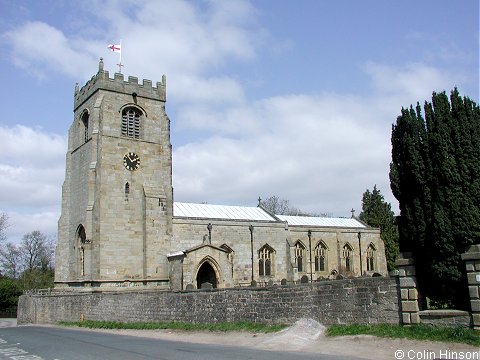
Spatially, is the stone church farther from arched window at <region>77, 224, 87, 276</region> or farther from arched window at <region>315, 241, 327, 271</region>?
arched window at <region>315, 241, 327, 271</region>

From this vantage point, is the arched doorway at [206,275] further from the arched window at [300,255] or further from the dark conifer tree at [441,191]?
the dark conifer tree at [441,191]

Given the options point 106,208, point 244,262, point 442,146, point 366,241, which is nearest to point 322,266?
point 366,241

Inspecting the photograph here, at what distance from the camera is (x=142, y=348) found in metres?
14.4

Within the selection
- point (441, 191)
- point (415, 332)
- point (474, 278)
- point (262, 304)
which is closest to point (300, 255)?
point (262, 304)

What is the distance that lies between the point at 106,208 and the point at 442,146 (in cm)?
2345

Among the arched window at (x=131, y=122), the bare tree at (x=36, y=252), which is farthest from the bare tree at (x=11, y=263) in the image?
the arched window at (x=131, y=122)

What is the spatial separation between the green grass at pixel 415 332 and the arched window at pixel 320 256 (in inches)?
1083

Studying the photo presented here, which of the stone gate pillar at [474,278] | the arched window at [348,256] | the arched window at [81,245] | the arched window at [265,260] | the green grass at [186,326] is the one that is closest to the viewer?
the stone gate pillar at [474,278]

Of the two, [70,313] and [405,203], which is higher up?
[405,203]

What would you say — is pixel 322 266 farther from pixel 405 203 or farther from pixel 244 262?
pixel 405 203

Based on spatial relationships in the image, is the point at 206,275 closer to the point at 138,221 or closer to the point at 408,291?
the point at 138,221

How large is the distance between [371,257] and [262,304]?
30533mm

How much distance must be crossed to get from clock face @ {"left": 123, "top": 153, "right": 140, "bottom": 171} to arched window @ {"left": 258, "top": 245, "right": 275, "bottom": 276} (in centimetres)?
1181

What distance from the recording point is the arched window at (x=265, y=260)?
37.9 meters
